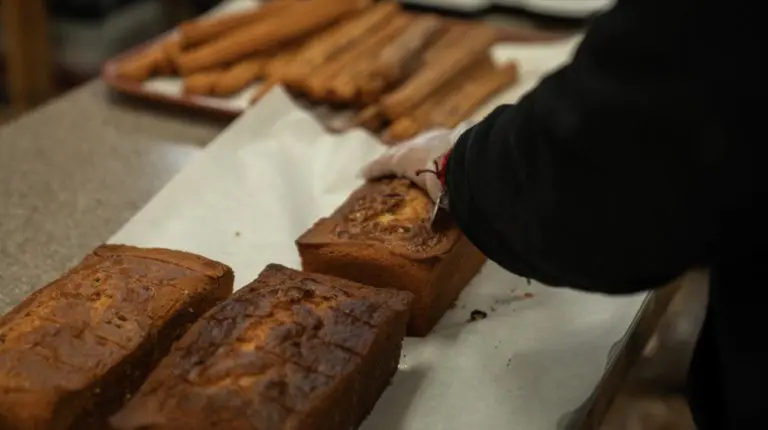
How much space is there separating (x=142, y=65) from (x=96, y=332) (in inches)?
36.5

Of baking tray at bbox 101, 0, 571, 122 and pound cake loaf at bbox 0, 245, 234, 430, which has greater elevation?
pound cake loaf at bbox 0, 245, 234, 430

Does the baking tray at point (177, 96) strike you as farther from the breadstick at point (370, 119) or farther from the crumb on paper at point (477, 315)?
the crumb on paper at point (477, 315)

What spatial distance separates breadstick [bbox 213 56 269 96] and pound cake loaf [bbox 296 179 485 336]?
1.90ft

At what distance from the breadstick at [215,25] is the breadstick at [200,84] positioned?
0.12 meters

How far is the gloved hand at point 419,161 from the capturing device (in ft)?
3.72

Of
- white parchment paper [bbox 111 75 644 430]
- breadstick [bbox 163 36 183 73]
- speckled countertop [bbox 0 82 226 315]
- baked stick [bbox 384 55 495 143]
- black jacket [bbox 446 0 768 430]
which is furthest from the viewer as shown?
breadstick [bbox 163 36 183 73]

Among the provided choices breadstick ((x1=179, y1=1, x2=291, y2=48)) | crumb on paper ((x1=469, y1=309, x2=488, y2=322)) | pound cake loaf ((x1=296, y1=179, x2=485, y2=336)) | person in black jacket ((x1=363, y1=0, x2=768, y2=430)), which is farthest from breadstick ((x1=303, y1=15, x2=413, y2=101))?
person in black jacket ((x1=363, y1=0, x2=768, y2=430))

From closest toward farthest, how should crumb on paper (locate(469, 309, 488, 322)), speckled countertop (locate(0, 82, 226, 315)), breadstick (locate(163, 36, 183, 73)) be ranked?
crumb on paper (locate(469, 309, 488, 322)) < speckled countertop (locate(0, 82, 226, 315)) < breadstick (locate(163, 36, 183, 73))

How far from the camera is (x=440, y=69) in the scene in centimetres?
162

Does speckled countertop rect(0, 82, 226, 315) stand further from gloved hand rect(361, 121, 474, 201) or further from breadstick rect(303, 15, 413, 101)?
gloved hand rect(361, 121, 474, 201)

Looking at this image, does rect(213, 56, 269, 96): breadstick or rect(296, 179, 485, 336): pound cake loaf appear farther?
rect(213, 56, 269, 96): breadstick

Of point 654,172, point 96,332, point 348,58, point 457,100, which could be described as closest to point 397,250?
point 96,332

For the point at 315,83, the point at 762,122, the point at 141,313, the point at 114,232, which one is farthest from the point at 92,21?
the point at 762,122

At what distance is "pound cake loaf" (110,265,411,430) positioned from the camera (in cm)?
82
